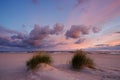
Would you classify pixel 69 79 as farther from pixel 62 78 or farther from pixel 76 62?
pixel 76 62

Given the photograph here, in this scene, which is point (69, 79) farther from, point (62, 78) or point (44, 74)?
point (44, 74)

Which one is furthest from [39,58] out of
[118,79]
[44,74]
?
[118,79]

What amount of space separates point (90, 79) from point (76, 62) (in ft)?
6.01

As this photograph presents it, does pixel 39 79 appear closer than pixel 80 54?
Yes

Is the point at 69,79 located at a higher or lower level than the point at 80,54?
lower

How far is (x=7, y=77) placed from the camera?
24.1ft

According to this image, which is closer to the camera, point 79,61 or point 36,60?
point 36,60

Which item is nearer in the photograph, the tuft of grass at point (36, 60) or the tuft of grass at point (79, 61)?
the tuft of grass at point (36, 60)

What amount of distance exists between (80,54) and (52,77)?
2.55 metres

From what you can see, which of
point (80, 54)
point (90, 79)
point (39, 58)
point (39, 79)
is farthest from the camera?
point (80, 54)

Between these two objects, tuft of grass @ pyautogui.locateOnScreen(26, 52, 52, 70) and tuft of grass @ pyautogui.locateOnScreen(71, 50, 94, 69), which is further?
tuft of grass @ pyautogui.locateOnScreen(71, 50, 94, 69)

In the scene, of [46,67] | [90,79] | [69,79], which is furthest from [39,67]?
[90,79]

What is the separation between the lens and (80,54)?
29.9 feet

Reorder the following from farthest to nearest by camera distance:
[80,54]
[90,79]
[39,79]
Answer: [80,54] < [90,79] < [39,79]
